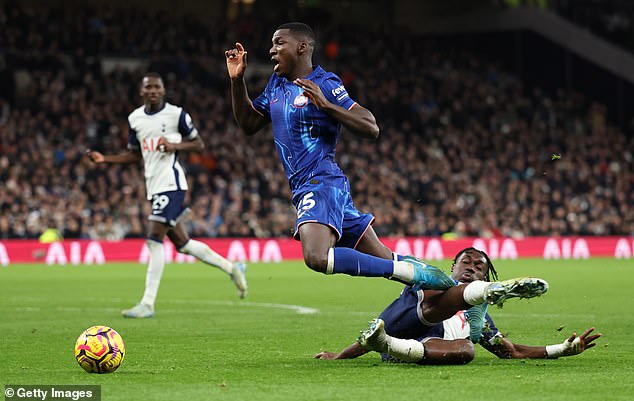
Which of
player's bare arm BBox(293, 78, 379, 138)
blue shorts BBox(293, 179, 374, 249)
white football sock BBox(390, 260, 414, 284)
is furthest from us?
blue shorts BBox(293, 179, 374, 249)

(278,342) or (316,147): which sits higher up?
(316,147)

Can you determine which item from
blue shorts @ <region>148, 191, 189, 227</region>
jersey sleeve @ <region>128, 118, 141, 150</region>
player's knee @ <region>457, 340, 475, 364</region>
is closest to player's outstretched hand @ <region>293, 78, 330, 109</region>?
player's knee @ <region>457, 340, 475, 364</region>

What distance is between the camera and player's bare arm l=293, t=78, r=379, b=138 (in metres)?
7.59

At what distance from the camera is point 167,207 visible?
501 inches

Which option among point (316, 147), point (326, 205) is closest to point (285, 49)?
point (316, 147)

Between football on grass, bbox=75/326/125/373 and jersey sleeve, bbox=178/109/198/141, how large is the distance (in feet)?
19.6

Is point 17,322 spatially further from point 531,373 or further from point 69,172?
point 69,172

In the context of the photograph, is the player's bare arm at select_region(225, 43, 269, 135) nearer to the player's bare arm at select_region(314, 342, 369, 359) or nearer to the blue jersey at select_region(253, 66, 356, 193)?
the blue jersey at select_region(253, 66, 356, 193)

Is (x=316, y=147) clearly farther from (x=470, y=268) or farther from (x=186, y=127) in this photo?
(x=186, y=127)

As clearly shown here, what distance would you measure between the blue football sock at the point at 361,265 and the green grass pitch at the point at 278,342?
2.05 ft

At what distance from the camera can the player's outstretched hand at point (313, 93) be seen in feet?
24.9

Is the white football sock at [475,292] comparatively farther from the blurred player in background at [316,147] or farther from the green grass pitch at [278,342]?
the green grass pitch at [278,342]

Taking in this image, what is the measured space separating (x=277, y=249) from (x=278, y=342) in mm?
20130

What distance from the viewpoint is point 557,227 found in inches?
1321
